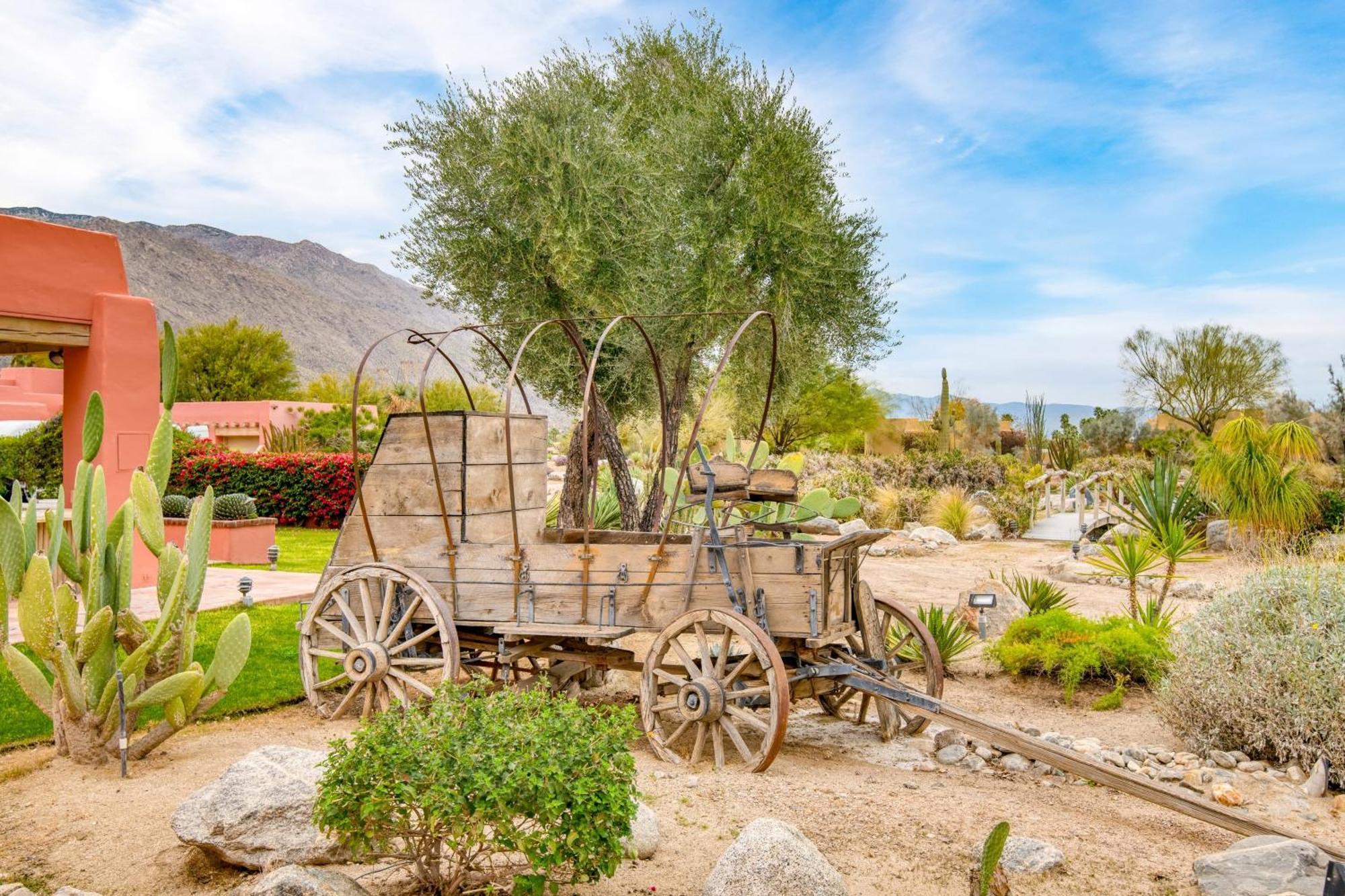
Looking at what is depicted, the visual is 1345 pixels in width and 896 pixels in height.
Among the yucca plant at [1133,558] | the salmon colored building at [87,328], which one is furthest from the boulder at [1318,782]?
the salmon colored building at [87,328]

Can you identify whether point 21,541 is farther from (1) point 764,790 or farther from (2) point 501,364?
(2) point 501,364

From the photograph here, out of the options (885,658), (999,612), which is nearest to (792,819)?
(885,658)

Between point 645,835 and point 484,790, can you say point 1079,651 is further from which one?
point 484,790

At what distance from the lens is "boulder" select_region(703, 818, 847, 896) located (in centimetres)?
315

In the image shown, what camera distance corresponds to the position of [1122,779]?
391 centimetres

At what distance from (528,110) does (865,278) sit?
4.91 metres

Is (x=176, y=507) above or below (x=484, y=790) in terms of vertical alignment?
above

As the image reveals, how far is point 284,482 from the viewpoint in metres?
18.5

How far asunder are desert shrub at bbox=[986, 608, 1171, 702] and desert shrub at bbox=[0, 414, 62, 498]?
658 inches

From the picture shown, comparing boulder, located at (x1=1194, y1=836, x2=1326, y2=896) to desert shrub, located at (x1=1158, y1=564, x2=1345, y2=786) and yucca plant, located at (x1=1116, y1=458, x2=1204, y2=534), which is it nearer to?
desert shrub, located at (x1=1158, y1=564, x2=1345, y2=786)

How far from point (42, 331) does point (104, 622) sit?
635 centimetres

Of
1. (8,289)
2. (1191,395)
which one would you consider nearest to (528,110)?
(8,289)

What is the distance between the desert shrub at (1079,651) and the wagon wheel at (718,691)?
2.89 metres

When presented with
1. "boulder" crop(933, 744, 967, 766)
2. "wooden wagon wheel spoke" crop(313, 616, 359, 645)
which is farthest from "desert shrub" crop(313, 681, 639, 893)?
"boulder" crop(933, 744, 967, 766)
